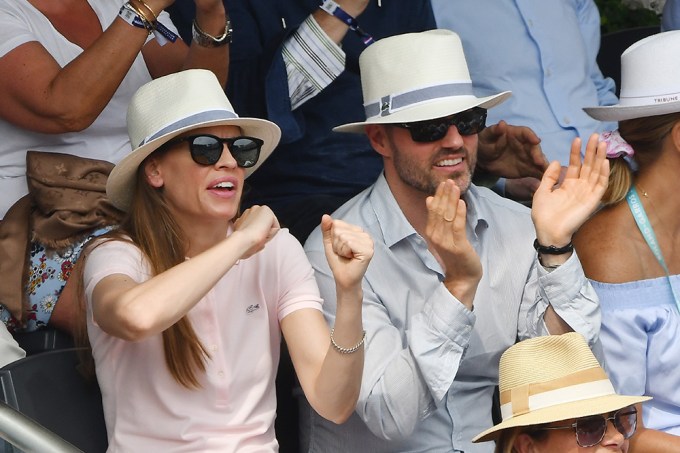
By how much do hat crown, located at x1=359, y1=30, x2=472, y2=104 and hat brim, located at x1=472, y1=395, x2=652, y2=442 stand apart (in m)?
1.23

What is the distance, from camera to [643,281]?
13.5 feet

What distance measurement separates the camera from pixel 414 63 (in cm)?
421

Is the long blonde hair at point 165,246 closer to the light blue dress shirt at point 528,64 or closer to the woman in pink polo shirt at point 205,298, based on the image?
the woman in pink polo shirt at point 205,298

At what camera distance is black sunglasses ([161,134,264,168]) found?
370 centimetres

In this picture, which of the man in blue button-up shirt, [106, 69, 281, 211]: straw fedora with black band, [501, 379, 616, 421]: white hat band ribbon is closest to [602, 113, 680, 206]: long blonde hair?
the man in blue button-up shirt

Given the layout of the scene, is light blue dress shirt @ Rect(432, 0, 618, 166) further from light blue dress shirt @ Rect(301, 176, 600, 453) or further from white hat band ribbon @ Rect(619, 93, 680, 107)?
light blue dress shirt @ Rect(301, 176, 600, 453)

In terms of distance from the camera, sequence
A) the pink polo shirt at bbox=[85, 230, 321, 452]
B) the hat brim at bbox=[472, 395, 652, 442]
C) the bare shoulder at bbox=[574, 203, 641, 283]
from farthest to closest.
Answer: the bare shoulder at bbox=[574, 203, 641, 283] < the pink polo shirt at bbox=[85, 230, 321, 452] < the hat brim at bbox=[472, 395, 652, 442]

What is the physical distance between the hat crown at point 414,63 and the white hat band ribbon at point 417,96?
1cm

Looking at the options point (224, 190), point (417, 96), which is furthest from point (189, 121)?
point (417, 96)

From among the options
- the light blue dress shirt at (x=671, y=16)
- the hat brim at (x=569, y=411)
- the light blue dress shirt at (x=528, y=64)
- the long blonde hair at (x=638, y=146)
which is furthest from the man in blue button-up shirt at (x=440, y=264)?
the light blue dress shirt at (x=671, y=16)

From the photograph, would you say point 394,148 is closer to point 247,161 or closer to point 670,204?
point 247,161

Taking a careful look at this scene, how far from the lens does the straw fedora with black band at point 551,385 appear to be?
3.35 meters

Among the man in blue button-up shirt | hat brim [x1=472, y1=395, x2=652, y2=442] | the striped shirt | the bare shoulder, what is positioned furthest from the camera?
the striped shirt

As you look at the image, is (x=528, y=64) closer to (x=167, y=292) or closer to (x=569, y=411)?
(x=569, y=411)
